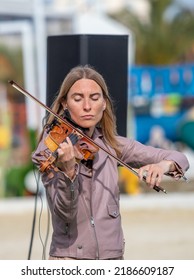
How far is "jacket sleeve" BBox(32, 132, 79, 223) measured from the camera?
338 cm

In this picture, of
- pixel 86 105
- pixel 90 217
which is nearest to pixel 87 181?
pixel 90 217

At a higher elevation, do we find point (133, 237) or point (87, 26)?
point (87, 26)

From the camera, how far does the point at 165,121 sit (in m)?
23.0

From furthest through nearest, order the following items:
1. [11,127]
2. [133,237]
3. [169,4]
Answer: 1. [169,4]
2. [11,127]
3. [133,237]

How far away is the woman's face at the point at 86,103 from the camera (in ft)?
11.8

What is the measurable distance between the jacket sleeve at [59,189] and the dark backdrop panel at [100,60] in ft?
3.45

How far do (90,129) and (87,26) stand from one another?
12.6 metres

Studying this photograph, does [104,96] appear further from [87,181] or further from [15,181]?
[15,181]

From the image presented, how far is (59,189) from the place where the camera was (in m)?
3.41

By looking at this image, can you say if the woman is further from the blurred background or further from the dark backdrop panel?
the blurred background

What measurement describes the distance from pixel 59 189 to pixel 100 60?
69.0 inches
